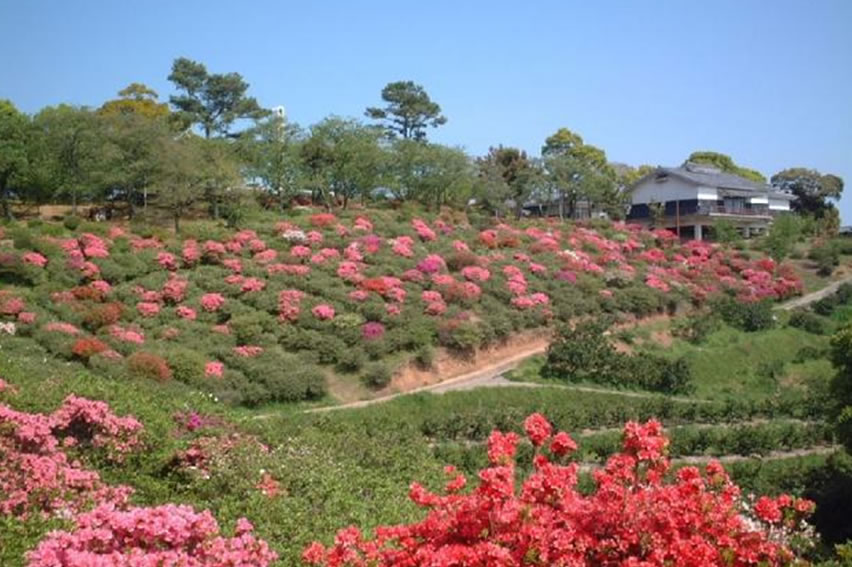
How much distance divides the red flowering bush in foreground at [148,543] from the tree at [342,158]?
3445cm

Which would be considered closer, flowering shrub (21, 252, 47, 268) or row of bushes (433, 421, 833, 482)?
row of bushes (433, 421, 833, 482)

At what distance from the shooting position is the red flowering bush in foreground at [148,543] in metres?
4.89

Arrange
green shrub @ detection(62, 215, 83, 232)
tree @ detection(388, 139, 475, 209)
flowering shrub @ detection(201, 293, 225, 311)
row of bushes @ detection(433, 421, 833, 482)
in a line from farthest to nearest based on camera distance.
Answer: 1. tree @ detection(388, 139, 475, 209)
2. green shrub @ detection(62, 215, 83, 232)
3. flowering shrub @ detection(201, 293, 225, 311)
4. row of bushes @ detection(433, 421, 833, 482)

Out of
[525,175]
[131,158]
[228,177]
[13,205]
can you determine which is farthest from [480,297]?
[525,175]

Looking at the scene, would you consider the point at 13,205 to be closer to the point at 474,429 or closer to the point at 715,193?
the point at 474,429

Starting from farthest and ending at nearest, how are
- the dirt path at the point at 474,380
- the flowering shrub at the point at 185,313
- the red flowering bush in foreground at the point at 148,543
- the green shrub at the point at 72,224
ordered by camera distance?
the green shrub at the point at 72,224 < the flowering shrub at the point at 185,313 < the dirt path at the point at 474,380 < the red flowering bush in foreground at the point at 148,543

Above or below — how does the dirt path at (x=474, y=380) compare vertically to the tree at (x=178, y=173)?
below

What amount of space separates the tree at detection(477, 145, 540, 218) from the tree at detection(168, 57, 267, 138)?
49.0 ft

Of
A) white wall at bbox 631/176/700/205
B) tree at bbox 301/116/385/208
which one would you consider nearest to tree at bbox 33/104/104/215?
tree at bbox 301/116/385/208

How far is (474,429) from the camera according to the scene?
1805cm

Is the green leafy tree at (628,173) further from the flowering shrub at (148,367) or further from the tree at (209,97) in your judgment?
the flowering shrub at (148,367)

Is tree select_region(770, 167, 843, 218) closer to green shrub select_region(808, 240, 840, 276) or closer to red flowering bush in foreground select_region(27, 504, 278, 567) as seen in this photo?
green shrub select_region(808, 240, 840, 276)

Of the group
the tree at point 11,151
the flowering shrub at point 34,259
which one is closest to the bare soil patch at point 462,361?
the flowering shrub at point 34,259

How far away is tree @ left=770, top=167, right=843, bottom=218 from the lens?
220 feet
